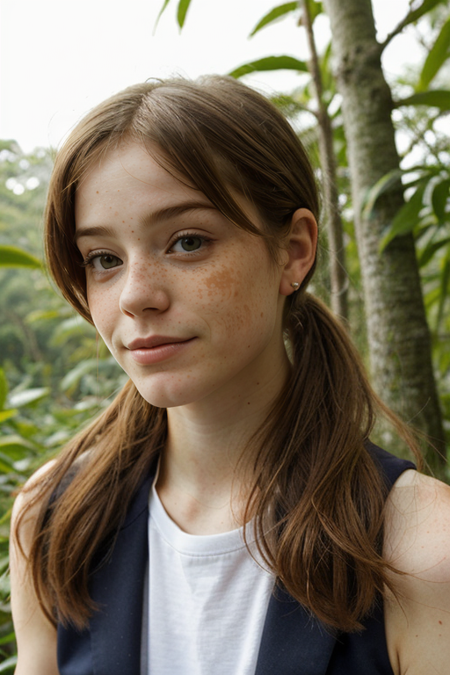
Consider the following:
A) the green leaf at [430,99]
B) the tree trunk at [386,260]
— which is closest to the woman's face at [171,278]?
the tree trunk at [386,260]

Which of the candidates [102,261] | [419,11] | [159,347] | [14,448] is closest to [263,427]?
[159,347]

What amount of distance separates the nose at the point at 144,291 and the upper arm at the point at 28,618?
415mm

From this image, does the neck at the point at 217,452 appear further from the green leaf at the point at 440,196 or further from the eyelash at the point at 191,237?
the green leaf at the point at 440,196

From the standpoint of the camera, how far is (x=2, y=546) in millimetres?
1027

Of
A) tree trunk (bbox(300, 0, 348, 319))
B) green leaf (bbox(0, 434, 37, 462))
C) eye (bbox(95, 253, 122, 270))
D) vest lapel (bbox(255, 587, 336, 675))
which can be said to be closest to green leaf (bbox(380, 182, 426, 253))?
tree trunk (bbox(300, 0, 348, 319))

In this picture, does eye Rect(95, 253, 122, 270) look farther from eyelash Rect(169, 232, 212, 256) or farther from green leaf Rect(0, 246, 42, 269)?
green leaf Rect(0, 246, 42, 269)

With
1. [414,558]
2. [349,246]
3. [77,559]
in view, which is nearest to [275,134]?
[414,558]

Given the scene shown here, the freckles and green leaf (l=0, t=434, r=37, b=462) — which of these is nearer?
the freckles

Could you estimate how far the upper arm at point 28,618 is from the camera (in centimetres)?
83

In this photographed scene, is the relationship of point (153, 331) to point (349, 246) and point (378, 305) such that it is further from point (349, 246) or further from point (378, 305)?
point (349, 246)

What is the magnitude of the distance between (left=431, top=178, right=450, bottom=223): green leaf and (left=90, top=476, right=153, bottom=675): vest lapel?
683mm

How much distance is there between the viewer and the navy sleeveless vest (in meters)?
0.65

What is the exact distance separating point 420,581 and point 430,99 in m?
0.83

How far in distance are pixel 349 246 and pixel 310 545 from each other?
0.93 m
